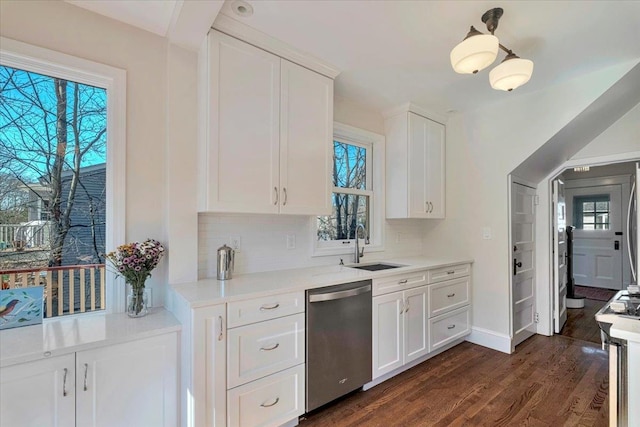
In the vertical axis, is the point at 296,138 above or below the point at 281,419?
above

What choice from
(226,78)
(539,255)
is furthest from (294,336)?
(539,255)

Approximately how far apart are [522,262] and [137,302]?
12.2 feet

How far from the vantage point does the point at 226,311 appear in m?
1.69

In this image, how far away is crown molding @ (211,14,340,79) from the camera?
1.94 metres

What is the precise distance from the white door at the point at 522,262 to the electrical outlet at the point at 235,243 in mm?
2768

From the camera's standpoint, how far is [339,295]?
7.11ft

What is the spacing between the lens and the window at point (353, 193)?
121 inches

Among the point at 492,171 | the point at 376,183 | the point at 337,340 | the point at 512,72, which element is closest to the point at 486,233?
the point at 492,171

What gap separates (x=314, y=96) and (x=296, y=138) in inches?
15.7

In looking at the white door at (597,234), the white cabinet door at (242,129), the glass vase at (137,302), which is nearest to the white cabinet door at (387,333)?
the white cabinet door at (242,129)

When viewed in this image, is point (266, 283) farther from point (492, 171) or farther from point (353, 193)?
point (492, 171)

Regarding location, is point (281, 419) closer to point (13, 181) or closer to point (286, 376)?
point (286, 376)

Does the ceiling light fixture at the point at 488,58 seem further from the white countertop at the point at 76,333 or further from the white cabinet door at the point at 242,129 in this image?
the white countertop at the point at 76,333

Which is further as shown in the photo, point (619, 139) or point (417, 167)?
point (417, 167)
